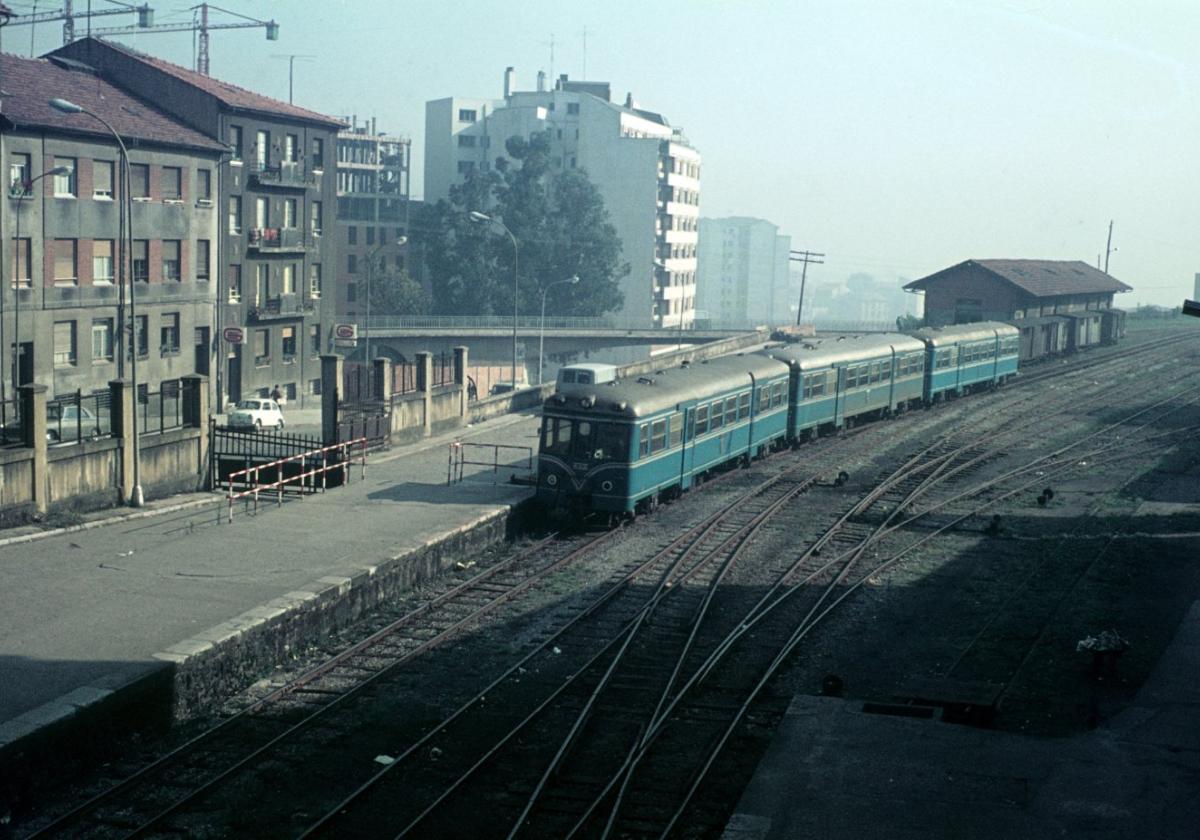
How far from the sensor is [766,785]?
13.1 meters

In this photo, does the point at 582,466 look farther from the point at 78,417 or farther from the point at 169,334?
the point at 169,334

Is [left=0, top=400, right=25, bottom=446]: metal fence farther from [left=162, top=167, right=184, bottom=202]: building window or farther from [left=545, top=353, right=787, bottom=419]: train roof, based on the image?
[left=162, top=167, right=184, bottom=202]: building window

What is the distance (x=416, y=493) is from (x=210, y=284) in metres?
28.6

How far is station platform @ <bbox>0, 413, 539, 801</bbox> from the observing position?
15.2m

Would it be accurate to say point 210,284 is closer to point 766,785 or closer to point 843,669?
point 843,669

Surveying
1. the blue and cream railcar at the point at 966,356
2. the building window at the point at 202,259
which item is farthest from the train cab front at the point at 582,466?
the building window at the point at 202,259

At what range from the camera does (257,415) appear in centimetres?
4719

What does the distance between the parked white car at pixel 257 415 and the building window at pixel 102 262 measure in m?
6.19

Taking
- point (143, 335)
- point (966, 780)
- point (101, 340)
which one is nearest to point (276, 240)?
point (143, 335)

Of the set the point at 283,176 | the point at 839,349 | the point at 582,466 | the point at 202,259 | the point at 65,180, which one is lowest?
the point at 582,466

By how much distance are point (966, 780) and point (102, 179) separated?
40956 millimetres

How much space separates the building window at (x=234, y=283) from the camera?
5662 centimetres

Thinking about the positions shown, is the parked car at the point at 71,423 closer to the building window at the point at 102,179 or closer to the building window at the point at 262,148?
the building window at the point at 102,179

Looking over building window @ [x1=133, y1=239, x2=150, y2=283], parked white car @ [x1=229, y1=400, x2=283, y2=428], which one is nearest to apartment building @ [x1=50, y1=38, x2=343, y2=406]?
building window @ [x1=133, y1=239, x2=150, y2=283]
